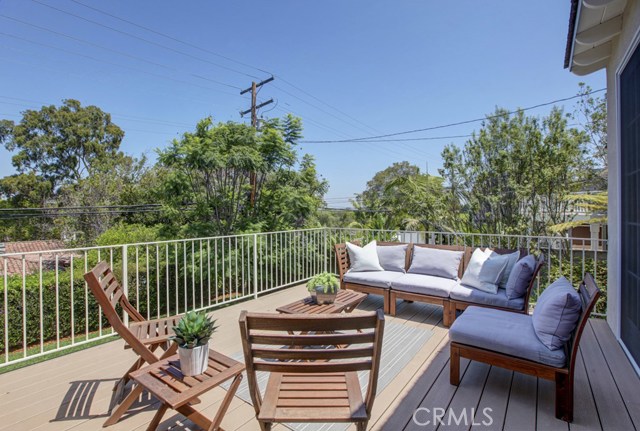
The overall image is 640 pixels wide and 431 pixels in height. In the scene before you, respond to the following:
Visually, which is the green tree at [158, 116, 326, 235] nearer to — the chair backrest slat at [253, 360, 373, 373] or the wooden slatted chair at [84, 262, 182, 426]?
the wooden slatted chair at [84, 262, 182, 426]

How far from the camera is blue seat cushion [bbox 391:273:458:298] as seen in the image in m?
3.78

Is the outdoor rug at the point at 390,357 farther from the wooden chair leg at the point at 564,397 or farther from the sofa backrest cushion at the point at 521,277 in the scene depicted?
the wooden chair leg at the point at 564,397

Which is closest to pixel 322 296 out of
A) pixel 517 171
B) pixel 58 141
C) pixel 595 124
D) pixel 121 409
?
pixel 121 409

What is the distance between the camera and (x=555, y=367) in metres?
2.09

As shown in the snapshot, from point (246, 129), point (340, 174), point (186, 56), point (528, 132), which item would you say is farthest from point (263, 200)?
point (340, 174)

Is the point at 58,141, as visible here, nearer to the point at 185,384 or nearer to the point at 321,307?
the point at 321,307

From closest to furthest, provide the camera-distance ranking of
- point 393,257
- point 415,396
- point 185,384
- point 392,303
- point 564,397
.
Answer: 1. point 185,384
2. point 564,397
3. point 415,396
4. point 392,303
5. point 393,257

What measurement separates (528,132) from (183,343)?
26.5 feet

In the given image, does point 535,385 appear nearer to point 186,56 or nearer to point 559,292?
point 559,292

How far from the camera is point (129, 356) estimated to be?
10.0 ft

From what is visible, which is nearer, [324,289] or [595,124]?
[324,289]

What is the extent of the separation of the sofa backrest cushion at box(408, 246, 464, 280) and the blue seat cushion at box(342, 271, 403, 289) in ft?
0.91

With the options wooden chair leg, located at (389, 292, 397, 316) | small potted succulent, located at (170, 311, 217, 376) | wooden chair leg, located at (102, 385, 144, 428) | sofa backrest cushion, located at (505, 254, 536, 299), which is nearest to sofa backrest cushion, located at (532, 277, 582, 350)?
sofa backrest cushion, located at (505, 254, 536, 299)

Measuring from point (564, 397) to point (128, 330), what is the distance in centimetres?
287
